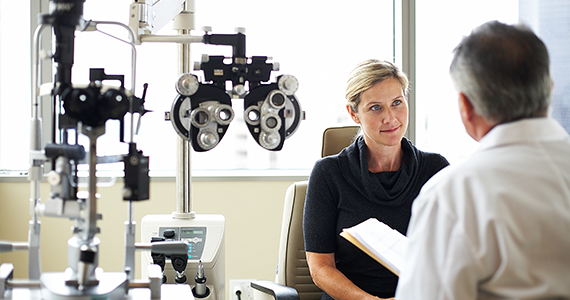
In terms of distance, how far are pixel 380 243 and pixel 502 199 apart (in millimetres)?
625

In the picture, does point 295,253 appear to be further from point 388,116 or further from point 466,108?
point 466,108

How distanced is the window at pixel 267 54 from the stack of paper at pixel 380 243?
4.98ft

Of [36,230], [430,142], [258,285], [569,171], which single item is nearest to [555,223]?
[569,171]

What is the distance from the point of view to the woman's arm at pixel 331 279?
1.53 meters

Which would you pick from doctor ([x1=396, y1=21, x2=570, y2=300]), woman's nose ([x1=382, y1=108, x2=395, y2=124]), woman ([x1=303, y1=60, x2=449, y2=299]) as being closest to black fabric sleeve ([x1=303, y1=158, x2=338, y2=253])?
woman ([x1=303, y1=60, x2=449, y2=299])

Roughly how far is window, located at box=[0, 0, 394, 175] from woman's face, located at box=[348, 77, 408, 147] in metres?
1.17

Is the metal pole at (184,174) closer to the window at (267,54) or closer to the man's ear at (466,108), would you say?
the window at (267,54)

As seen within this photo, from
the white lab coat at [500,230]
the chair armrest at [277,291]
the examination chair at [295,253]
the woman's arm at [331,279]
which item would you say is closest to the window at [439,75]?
the examination chair at [295,253]

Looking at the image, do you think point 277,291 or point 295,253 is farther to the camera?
point 295,253

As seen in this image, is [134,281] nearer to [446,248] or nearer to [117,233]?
[446,248]

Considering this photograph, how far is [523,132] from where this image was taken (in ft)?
2.61

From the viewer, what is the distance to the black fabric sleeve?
64.8 inches

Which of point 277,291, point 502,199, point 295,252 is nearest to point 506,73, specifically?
point 502,199

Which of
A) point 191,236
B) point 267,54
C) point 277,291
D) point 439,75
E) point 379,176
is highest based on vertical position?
point 267,54
